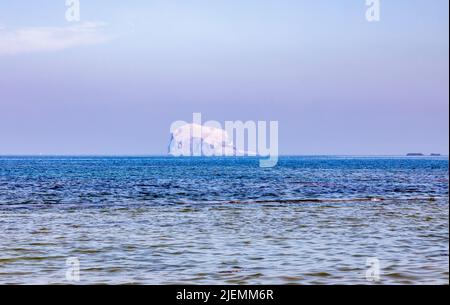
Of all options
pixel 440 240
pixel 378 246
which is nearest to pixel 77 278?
pixel 378 246

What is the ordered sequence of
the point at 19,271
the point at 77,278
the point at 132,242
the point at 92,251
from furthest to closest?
the point at 132,242 → the point at 92,251 → the point at 19,271 → the point at 77,278

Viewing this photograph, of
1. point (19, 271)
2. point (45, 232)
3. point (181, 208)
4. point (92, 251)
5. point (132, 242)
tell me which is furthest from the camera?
point (181, 208)

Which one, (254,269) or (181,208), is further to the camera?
(181,208)

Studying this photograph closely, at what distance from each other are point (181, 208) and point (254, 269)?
79.5ft

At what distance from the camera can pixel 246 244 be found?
80.2ft

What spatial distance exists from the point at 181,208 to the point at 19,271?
23992 mm
